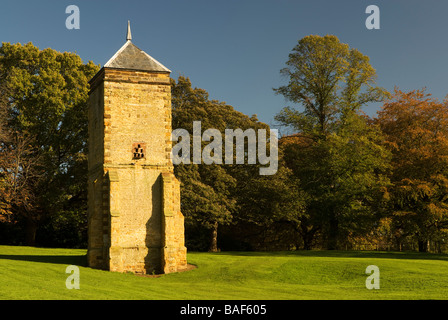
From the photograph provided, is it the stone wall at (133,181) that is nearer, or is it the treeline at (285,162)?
the stone wall at (133,181)

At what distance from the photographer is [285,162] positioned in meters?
42.0

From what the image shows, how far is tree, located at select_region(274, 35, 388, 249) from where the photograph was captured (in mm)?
36625

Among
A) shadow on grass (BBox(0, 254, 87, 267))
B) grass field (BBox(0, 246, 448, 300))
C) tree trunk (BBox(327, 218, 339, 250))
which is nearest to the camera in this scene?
grass field (BBox(0, 246, 448, 300))

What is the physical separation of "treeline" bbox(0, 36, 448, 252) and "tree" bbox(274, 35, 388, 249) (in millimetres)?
85

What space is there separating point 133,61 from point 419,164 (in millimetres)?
20796

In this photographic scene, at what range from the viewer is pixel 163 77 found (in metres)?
26.5

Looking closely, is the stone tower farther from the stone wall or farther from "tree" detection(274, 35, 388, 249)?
"tree" detection(274, 35, 388, 249)

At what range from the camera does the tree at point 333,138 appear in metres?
36.6

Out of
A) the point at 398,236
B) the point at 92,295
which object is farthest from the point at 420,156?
the point at 92,295

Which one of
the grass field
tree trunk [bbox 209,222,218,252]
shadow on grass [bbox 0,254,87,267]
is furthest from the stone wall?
tree trunk [bbox 209,222,218,252]

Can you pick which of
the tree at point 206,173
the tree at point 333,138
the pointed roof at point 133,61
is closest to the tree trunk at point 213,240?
the tree at point 206,173

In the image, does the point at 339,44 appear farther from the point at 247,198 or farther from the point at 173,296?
the point at 173,296

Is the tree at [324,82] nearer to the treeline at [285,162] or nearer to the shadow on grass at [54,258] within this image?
the treeline at [285,162]

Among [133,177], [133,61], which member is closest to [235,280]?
[133,177]
